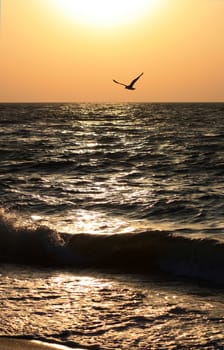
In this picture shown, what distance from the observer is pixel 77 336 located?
23.6 feet

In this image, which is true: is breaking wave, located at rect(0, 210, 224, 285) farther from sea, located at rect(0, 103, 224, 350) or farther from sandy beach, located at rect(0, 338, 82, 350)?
sandy beach, located at rect(0, 338, 82, 350)

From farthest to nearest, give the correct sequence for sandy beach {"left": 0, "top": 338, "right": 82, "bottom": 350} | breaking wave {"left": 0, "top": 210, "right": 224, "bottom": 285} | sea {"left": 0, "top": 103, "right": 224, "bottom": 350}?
1. breaking wave {"left": 0, "top": 210, "right": 224, "bottom": 285}
2. sea {"left": 0, "top": 103, "right": 224, "bottom": 350}
3. sandy beach {"left": 0, "top": 338, "right": 82, "bottom": 350}

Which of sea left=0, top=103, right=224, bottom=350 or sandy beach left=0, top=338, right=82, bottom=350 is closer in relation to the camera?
sandy beach left=0, top=338, right=82, bottom=350

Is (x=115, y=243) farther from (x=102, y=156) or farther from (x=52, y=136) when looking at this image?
(x=52, y=136)

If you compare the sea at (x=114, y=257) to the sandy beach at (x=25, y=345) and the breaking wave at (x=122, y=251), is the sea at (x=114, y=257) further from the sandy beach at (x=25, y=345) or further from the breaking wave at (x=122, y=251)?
the sandy beach at (x=25, y=345)

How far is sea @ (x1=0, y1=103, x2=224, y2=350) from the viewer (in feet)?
24.4

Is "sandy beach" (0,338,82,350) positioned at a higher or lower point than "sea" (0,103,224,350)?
lower

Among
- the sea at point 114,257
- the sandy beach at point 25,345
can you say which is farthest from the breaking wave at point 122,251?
the sandy beach at point 25,345

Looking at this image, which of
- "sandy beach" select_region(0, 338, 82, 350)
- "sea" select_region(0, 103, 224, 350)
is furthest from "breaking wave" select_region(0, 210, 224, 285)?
"sandy beach" select_region(0, 338, 82, 350)

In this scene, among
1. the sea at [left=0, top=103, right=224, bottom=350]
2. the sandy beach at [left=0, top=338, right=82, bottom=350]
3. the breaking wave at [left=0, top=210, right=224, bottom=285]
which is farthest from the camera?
the breaking wave at [left=0, top=210, right=224, bottom=285]

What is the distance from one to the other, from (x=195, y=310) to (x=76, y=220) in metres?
6.74

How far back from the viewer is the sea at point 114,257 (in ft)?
24.4

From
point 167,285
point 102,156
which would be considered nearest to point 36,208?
point 167,285

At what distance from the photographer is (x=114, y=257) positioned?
38.2 ft
